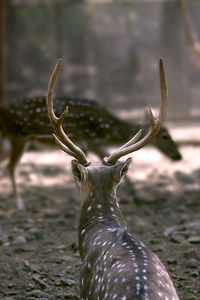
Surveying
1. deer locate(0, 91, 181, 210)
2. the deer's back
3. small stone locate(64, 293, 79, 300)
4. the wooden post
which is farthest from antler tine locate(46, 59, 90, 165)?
the wooden post

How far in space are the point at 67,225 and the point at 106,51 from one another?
7355 mm

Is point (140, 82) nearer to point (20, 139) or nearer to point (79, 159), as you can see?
point (20, 139)

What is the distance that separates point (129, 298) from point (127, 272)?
216mm

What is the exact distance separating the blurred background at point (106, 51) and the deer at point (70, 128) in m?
4.69

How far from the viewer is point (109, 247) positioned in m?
3.32

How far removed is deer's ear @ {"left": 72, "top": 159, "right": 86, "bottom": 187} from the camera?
3.90 m

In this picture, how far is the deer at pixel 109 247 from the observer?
9.20 ft

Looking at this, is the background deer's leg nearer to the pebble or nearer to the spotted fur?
the pebble

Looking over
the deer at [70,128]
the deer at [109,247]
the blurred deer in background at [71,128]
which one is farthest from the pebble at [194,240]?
the blurred deer in background at [71,128]

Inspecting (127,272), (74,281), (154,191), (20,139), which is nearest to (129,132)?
(154,191)

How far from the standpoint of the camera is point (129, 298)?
2688 mm

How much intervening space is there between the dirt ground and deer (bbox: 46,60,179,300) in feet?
2.37

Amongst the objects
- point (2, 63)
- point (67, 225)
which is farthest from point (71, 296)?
point (2, 63)

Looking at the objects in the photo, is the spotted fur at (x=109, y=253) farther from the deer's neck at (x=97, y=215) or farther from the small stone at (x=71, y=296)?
the small stone at (x=71, y=296)
